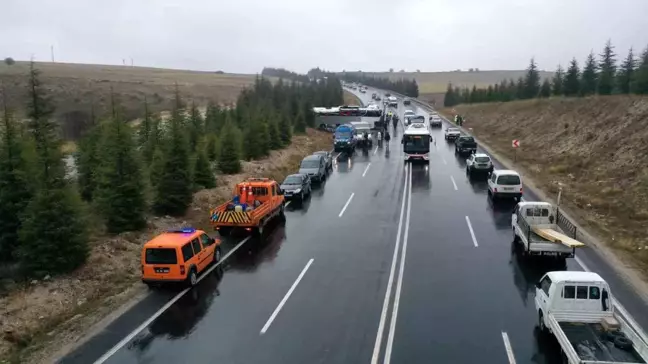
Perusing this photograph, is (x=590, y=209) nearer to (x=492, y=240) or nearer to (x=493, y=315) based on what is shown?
(x=492, y=240)

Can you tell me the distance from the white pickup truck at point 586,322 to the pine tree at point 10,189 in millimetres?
18470

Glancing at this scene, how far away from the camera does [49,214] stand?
57.9 feet

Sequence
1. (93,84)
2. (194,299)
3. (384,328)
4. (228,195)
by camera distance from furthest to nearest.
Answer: (93,84) → (228,195) → (194,299) → (384,328)

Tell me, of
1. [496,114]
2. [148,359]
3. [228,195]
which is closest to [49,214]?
[148,359]

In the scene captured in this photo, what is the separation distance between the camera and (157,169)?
27078mm

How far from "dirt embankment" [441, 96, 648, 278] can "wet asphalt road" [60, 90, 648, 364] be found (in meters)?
4.46

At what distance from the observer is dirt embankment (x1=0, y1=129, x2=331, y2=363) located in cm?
1364

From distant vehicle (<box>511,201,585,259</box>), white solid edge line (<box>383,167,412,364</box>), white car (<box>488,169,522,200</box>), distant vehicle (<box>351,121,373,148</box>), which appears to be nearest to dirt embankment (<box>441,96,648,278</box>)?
white car (<box>488,169,522,200</box>)

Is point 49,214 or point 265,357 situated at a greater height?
point 49,214

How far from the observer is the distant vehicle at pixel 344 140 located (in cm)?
5303

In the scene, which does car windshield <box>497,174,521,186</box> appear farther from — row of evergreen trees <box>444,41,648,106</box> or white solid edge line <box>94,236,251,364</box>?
row of evergreen trees <box>444,41,648,106</box>

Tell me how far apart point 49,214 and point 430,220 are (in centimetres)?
1751

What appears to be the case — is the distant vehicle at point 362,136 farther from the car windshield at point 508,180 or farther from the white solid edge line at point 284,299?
the white solid edge line at point 284,299

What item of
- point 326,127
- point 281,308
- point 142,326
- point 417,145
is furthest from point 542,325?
point 326,127
